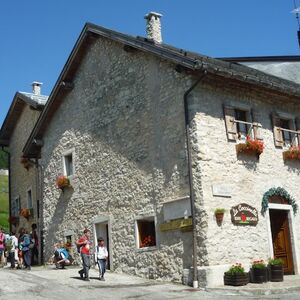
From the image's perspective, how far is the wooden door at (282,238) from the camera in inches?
599

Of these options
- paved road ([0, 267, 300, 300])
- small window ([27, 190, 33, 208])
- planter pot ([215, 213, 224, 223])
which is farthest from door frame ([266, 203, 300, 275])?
small window ([27, 190, 33, 208])

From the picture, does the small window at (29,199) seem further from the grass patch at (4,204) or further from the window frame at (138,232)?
the grass patch at (4,204)

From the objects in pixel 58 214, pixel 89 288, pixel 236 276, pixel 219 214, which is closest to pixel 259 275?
pixel 236 276

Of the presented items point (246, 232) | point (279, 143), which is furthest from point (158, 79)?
point (246, 232)

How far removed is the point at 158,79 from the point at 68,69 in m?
5.21

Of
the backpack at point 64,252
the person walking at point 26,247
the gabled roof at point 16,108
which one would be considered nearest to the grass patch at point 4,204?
the gabled roof at point 16,108

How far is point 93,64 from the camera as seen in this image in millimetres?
18672

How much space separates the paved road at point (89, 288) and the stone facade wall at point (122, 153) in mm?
941

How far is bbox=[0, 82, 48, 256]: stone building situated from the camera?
23.3 meters

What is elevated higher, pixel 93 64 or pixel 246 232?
pixel 93 64

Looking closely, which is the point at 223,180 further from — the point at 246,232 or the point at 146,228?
the point at 146,228

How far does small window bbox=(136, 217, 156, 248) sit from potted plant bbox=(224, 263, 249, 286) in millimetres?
2994

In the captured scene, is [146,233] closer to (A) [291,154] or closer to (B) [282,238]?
(B) [282,238]

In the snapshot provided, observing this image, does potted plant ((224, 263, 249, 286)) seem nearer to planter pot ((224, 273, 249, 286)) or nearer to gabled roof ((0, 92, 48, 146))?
planter pot ((224, 273, 249, 286))
